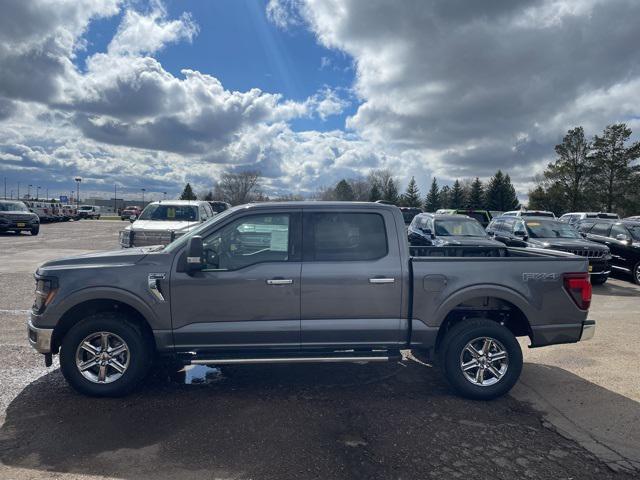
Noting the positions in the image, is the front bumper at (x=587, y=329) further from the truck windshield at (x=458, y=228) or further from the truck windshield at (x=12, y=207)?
the truck windshield at (x=12, y=207)

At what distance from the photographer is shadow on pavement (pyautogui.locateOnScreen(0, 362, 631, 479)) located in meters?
3.40

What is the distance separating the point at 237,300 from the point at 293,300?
0.54 meters

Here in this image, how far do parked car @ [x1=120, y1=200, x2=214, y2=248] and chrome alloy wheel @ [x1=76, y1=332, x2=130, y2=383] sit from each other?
741cm

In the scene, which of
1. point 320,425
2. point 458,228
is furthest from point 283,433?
point 458,228

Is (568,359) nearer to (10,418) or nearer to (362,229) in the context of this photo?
(362,229)

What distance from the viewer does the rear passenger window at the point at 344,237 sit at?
15.1 ft

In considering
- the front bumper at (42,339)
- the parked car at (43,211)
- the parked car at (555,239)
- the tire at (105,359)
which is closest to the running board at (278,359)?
the tire at (105,359)

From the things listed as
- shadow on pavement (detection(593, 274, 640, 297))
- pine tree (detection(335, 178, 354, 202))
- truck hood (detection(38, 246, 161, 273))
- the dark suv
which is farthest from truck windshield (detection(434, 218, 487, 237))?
pine tree (detection(335, 178, 354, 202))

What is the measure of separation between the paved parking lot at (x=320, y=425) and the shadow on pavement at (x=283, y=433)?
0.01 meters

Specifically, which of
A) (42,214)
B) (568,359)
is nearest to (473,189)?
(42,214)

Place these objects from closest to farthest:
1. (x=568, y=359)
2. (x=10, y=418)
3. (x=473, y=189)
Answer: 1. (x=10, y=418)
2. (x=568, y=359)
3. (x=473, y=189)

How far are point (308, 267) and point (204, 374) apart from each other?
77.6 inches

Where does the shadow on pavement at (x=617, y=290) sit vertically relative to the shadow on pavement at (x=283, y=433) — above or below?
above

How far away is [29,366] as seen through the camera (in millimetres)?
5340
